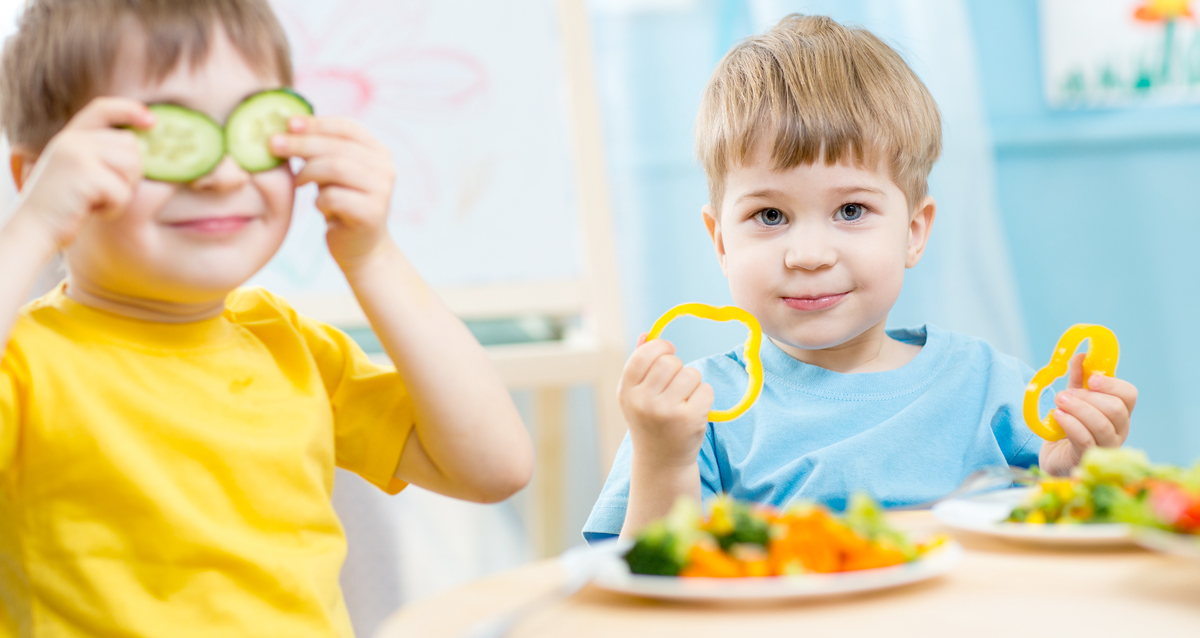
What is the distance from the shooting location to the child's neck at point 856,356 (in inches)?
44.0

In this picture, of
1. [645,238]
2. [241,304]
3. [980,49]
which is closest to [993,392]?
[241,304]

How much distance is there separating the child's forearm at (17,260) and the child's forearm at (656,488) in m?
0.51

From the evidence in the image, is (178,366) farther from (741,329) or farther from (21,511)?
(741,329)

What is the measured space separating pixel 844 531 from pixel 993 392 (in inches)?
24.0

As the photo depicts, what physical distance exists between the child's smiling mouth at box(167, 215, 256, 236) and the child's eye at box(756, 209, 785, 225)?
1.81 feet

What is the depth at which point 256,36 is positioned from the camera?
0.76 metres

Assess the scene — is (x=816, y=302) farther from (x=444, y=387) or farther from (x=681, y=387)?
(x=444, y=387)

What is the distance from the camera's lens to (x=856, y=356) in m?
1.12

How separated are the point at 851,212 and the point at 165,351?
0.69 m

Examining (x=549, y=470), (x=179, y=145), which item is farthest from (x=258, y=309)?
(x=549, y=470)

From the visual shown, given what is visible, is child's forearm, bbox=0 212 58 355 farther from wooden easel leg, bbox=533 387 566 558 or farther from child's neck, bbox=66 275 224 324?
wooden easel leg, bbox=533 387 566 558

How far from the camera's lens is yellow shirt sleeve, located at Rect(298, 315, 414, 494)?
873mm

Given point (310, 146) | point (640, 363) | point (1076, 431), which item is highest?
point (310, 146)

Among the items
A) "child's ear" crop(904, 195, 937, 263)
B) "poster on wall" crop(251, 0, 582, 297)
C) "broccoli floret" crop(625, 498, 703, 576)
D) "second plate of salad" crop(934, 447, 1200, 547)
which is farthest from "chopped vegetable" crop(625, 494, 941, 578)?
"poster on wall" crop(251, 0, 582, 297)
